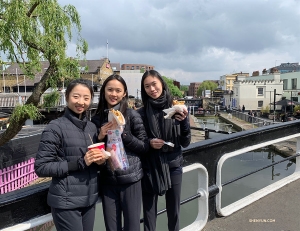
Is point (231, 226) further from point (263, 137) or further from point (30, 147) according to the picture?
point (30, 147)

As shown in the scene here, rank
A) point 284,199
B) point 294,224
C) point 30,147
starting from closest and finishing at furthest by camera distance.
→ point 294,224
point 284,199
point 30,147

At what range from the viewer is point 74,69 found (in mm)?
7312

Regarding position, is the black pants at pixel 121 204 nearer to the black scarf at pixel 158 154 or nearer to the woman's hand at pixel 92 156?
the black scarf at pixel 158 154

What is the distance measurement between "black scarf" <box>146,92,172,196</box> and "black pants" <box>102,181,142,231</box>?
0.14m

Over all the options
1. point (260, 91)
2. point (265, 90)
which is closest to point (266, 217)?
point (265, 90)

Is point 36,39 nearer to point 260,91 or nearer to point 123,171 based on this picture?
point 123,171

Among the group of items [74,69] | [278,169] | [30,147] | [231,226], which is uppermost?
[74,69]

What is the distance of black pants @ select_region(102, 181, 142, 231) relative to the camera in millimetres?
1664

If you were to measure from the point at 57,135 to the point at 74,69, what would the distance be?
6.27 m

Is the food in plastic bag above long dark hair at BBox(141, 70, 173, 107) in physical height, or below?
below

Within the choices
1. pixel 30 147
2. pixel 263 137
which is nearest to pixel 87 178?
pixel 263 137

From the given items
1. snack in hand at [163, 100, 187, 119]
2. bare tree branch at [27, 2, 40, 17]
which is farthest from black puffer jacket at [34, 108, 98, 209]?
bare tree branch at [27, 2, 40, 17]

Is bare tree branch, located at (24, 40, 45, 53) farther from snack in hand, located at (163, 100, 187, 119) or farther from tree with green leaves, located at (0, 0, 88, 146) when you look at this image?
snack in hand, located at (163, 100, 187, 119)

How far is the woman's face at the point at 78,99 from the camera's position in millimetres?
1574
